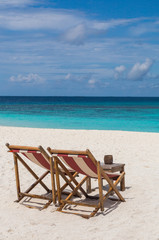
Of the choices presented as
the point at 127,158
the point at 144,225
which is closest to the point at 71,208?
the point at 144,225

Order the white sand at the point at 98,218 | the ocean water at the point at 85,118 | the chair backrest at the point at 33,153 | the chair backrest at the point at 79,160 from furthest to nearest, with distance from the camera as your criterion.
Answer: the ocean water at the point at 85,118 < the chair backrest at the point at 33,153 < the chair backrest at the point at 79,160 < the white sand at the point at 98,218

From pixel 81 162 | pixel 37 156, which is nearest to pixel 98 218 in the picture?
pixel 81 162

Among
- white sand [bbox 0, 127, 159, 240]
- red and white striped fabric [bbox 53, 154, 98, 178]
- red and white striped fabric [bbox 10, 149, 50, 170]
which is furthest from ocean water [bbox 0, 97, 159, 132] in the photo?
red and white striped fabric [bbox 53, 154, 98, 178]

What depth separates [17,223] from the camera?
3.97 m

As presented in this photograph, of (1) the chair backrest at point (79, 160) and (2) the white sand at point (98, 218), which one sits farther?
(1) the chair backrest at point (79, 160)

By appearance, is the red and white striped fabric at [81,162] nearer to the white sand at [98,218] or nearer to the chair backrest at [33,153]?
the chair backrest at [33,153]

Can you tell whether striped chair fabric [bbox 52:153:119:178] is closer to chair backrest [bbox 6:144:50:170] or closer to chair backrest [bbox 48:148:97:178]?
chair backrest [bbox 48:148:97:178]

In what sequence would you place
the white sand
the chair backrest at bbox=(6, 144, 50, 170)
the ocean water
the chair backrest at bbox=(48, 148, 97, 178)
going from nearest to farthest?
the white sand
the chair backrest at bbox=(48, 148, 97, 178)
the chair backrest at bbox=(6, 144, 50, 170)
the ocean water

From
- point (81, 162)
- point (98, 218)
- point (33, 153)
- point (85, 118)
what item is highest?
point (33, 153)

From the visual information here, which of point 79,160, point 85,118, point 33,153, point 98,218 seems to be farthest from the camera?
point 85,118

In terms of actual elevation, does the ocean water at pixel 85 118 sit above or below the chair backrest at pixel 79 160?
below

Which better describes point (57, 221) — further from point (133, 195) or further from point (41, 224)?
point (133, 195)

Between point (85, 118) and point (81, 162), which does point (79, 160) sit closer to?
→ point (81, 162)

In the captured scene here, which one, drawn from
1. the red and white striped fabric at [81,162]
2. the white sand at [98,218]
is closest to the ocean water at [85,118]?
the white sand at [98,218]
